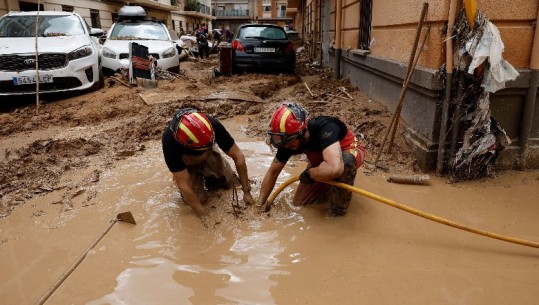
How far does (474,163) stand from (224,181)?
94.0 inches

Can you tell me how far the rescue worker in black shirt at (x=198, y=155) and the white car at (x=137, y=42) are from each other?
5873 mm

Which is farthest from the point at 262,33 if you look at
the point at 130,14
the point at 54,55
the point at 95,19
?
the point at 95,19

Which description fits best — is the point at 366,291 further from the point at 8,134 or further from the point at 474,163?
the point at 8,134

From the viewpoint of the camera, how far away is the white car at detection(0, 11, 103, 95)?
6887 mm

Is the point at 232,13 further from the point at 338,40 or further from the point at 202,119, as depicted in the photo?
the point at 202,119

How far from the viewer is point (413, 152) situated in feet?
13.7

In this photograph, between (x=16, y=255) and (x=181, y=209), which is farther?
(x=181, y=209)

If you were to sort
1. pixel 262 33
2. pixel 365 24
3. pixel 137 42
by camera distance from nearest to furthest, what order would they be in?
pixel 365 24 < pixel 137 42 < pixel 262 33

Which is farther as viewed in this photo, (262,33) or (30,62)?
(262,33)

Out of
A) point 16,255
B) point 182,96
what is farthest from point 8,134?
point 16,255

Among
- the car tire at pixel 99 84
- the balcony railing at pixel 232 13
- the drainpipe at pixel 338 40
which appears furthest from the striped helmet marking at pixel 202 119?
the balcony railing at pixel 232 13

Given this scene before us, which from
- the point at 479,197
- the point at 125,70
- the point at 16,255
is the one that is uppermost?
the point at 125,70

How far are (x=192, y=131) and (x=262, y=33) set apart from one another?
24.6 feet

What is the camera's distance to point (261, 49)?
31.8 feet
